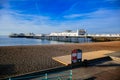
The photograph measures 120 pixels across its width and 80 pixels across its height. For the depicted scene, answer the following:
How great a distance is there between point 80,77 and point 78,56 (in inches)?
89.8

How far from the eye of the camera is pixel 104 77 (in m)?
6.32

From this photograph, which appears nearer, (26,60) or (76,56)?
(76,56)

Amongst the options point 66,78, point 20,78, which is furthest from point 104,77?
point 20,78

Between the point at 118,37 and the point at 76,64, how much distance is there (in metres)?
46.6

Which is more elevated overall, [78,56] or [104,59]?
[78,56]

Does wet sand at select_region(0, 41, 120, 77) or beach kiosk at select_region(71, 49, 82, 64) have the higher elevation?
beach kiosk at select_region(71, 49, 82, 64)

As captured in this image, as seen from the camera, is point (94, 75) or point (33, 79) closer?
point (33, 79)

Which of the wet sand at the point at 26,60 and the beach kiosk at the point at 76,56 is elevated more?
the beach kiosk at the point at 76,56

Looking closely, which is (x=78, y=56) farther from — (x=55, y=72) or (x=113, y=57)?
(x=113, y=57)

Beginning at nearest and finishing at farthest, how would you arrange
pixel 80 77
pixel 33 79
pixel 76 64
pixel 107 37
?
pixel 33 79
pixel 80 77
pixel 76 64
pixel 107 37

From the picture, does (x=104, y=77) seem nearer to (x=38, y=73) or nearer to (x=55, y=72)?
(x=55, y=72)

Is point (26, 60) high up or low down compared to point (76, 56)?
down

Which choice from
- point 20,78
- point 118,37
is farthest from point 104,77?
point 118,37

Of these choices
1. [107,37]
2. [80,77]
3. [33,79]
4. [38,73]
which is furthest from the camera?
[107,37]
